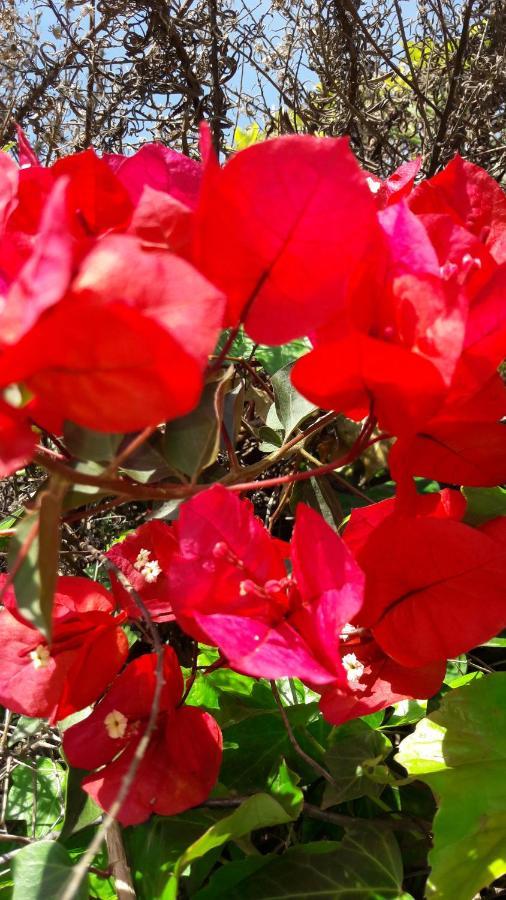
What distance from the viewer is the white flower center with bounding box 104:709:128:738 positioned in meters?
0.49

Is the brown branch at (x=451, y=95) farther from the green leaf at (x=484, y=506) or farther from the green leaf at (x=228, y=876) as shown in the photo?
the green leaf at (x=228, y=876)

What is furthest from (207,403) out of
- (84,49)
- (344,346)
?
(84,49)

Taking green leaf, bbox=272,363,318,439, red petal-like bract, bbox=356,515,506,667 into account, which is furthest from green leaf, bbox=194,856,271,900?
green leaf, bbox=272,363,318,439

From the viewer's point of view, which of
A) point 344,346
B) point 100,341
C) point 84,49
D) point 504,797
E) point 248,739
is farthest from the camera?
point 84,49

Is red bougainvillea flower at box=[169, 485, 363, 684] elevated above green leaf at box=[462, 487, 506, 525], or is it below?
above

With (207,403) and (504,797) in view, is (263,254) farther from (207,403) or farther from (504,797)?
(504,797)

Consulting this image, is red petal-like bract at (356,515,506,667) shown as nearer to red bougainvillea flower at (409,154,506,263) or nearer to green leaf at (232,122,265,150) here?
red bougainvillea flower at (409,154,506,263)

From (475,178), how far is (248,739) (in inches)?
18.8

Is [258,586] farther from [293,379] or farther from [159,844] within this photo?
[159,844]

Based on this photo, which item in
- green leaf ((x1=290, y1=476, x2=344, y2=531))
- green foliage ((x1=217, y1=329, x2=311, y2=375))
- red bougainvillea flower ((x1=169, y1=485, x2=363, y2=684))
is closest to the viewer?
red bougainvillea flower ((x1=169, y1=485, x2=363, y2=684))

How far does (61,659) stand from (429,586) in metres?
0.24

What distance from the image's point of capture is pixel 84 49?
1.31 metres

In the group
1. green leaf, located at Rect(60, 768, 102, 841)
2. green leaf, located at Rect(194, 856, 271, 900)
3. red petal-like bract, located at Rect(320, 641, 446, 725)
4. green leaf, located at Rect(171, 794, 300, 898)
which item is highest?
red petal-like bract, located at Rect(320, 641, 446, 725)

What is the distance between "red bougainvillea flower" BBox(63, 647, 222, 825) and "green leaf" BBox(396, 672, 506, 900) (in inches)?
5.9
